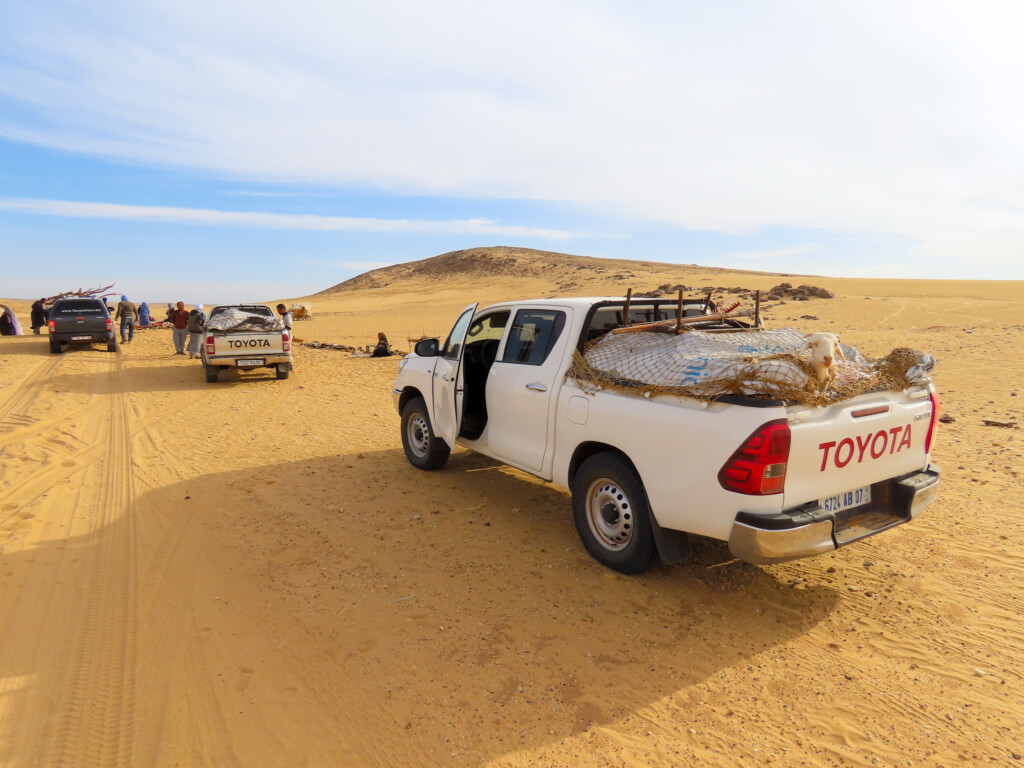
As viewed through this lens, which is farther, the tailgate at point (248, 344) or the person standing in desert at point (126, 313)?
the person standing in desert at point (126, 313)

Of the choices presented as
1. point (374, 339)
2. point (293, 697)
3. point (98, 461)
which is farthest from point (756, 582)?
point (374, 339)

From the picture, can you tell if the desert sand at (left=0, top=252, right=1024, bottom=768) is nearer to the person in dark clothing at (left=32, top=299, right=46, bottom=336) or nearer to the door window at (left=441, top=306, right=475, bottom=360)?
the door window at (left=441, top=306, right=475, bottom=360)

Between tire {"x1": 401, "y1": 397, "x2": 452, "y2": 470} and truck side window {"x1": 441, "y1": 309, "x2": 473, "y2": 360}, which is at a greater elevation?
truck side window {"x1": 441, "y1": 309, "x2": 473, "y2": 360}

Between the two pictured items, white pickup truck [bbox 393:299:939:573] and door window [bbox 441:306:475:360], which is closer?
white pickup truck [bbox 393:299:939:573]

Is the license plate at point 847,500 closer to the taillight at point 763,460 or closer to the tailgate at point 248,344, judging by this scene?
the taillight at point 763,460

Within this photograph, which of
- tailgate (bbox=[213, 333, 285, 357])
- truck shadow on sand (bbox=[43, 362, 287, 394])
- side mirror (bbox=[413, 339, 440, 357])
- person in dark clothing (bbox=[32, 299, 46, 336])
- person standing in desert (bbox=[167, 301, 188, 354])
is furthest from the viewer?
person in dark clothing (bbox=[32, 299, 46, 336])

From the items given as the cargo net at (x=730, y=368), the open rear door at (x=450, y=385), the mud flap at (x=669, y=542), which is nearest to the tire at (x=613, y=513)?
the mud flap at (x=669, y=542)

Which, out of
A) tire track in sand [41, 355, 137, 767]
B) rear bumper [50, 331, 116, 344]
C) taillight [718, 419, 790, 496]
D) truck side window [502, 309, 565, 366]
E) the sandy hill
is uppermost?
the sandy hill

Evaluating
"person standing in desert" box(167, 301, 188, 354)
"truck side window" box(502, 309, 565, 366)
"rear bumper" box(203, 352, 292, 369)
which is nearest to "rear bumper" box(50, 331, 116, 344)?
"person standing in desert" box(167, 301, 188, 354)

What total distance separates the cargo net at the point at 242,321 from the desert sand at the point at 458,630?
6501 mm

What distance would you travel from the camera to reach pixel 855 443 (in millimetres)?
3812

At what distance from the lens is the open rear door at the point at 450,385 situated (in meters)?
6.01

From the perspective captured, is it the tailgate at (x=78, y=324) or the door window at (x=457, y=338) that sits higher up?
the door window at (x=457, y=338)

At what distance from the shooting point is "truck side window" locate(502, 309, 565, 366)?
5215 mm
